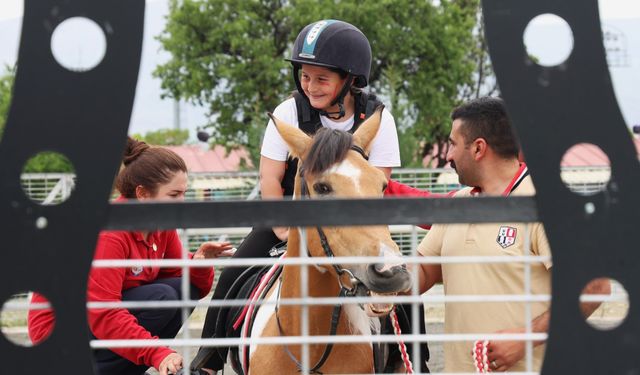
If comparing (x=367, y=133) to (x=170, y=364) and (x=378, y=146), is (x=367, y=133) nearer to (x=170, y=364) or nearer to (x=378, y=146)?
(x=378, y=146)

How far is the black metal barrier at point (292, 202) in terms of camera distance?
181cm

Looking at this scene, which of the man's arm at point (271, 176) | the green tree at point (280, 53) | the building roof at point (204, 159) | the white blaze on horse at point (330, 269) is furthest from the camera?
the building roof at point (204, 159)

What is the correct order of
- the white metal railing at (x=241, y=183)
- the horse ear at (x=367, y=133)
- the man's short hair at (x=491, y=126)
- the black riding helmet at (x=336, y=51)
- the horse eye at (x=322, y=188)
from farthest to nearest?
the white metal railing at (x=241, y=183) < the black riding helmet at (x=336, y=51) < the man's short hair at (x=491, y=126) < the horse ear at (x=367, y=133) < the horse eye at (x=322, y=188)

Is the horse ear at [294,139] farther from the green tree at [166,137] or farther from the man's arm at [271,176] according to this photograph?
the green tree at [166,137]

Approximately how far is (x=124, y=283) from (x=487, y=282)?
1.62 m

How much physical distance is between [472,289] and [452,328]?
21cm

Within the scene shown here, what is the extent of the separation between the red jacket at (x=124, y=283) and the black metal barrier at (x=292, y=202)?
4.65 ft

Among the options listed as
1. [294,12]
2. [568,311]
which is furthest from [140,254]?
[294,12]

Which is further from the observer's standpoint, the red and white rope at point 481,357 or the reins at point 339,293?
the reins at point 339,293

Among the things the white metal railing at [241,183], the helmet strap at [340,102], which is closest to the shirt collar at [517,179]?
the helmet strap at [340,102]

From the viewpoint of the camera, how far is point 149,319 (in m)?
4.24

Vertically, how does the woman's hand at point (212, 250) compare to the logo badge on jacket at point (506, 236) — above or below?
below

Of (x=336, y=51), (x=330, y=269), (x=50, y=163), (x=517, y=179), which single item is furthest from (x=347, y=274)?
(x=50, y=163)

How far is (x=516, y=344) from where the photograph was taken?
331 cm
